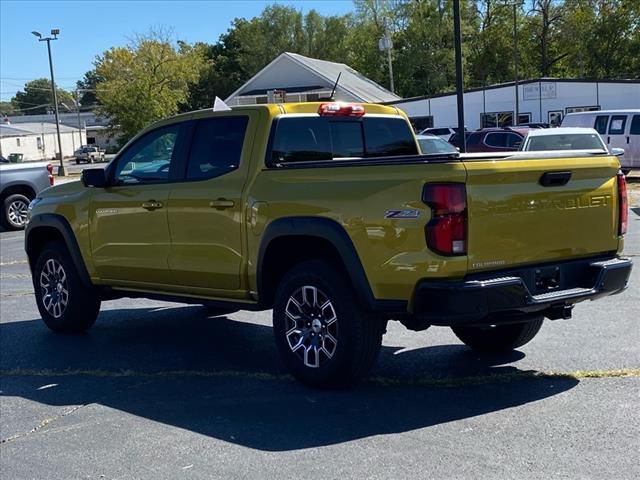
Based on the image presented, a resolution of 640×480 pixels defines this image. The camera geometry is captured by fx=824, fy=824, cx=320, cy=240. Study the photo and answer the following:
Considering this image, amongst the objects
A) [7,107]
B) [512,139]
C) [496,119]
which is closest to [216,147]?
[512,139]

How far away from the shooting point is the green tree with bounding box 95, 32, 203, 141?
5562 centimetres

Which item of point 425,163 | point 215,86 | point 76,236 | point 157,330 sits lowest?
point 157,330

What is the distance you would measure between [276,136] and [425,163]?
159 cm

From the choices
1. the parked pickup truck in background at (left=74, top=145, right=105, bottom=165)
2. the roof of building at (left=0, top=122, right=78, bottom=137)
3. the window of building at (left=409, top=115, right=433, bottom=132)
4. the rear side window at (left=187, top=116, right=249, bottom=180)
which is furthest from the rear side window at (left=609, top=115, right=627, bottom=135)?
the roof of building at (left=0, top=122, right=78, bottom=137)

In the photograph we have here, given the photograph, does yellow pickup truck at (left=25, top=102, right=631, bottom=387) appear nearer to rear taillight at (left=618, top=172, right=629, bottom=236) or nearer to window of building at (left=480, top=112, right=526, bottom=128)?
rear taillight at (left=618, top=172, right=629, bottom=236)

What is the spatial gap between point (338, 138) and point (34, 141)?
88553 millimetres

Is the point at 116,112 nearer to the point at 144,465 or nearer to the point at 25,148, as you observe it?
the point at 25,148

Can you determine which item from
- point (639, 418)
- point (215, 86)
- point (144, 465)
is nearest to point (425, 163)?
point (639, 418)

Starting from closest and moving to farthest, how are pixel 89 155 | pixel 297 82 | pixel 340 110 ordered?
1. pixel 340 110
2. pixel 297 82
3. pixel 89 155

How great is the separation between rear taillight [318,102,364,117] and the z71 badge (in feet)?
5.60

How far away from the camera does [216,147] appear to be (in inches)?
255

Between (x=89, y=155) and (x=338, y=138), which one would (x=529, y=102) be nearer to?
(x=89, y=155)

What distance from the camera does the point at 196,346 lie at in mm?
7363

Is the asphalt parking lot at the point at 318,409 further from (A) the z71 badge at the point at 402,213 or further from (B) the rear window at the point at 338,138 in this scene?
(B) the rear window at the point at 338,138
